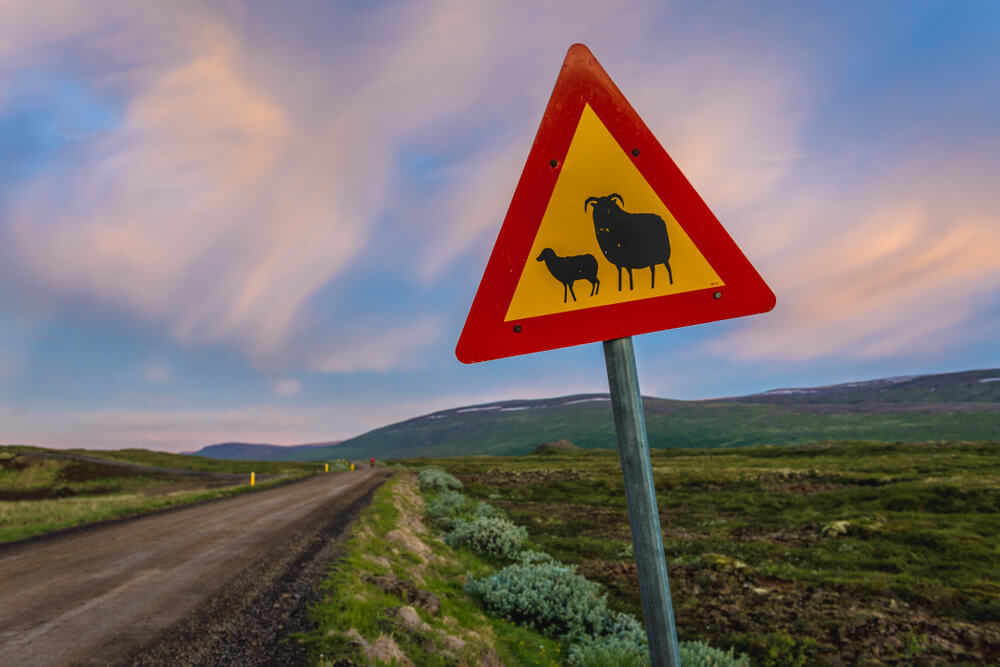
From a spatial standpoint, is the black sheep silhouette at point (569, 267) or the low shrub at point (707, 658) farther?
the low shrub at point (707, 658)

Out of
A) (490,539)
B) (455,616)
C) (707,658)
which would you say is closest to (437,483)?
(490,539)

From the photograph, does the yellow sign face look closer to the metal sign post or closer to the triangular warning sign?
the triangular warning sign

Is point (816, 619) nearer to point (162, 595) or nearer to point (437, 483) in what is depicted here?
point (162, 595)

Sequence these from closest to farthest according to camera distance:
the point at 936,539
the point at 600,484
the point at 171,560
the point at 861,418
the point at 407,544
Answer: the point at 171,560 < the point at 407,544 < the point at 936,539 < the point at 600,484 < the point at 861,418

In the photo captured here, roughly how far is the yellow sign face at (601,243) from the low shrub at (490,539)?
12.6 m

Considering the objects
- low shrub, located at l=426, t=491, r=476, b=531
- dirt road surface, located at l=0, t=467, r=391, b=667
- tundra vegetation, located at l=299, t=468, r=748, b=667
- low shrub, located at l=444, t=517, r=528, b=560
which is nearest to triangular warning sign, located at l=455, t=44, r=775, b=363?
tundra vegetation, located at l=299, t=468, r=748, b=667

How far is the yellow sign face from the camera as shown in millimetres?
1871

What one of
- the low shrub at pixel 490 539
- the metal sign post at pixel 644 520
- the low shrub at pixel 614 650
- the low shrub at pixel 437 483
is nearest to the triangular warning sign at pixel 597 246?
the metal sign post at pixel 644 520

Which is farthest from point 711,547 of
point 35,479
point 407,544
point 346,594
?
point 35,479

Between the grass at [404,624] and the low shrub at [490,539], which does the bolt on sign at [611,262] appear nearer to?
the grass at [404,624]

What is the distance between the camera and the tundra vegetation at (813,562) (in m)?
8.39

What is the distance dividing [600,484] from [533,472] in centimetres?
1325

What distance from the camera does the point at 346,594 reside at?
6.21 m

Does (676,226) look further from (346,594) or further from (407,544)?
(407,544)
